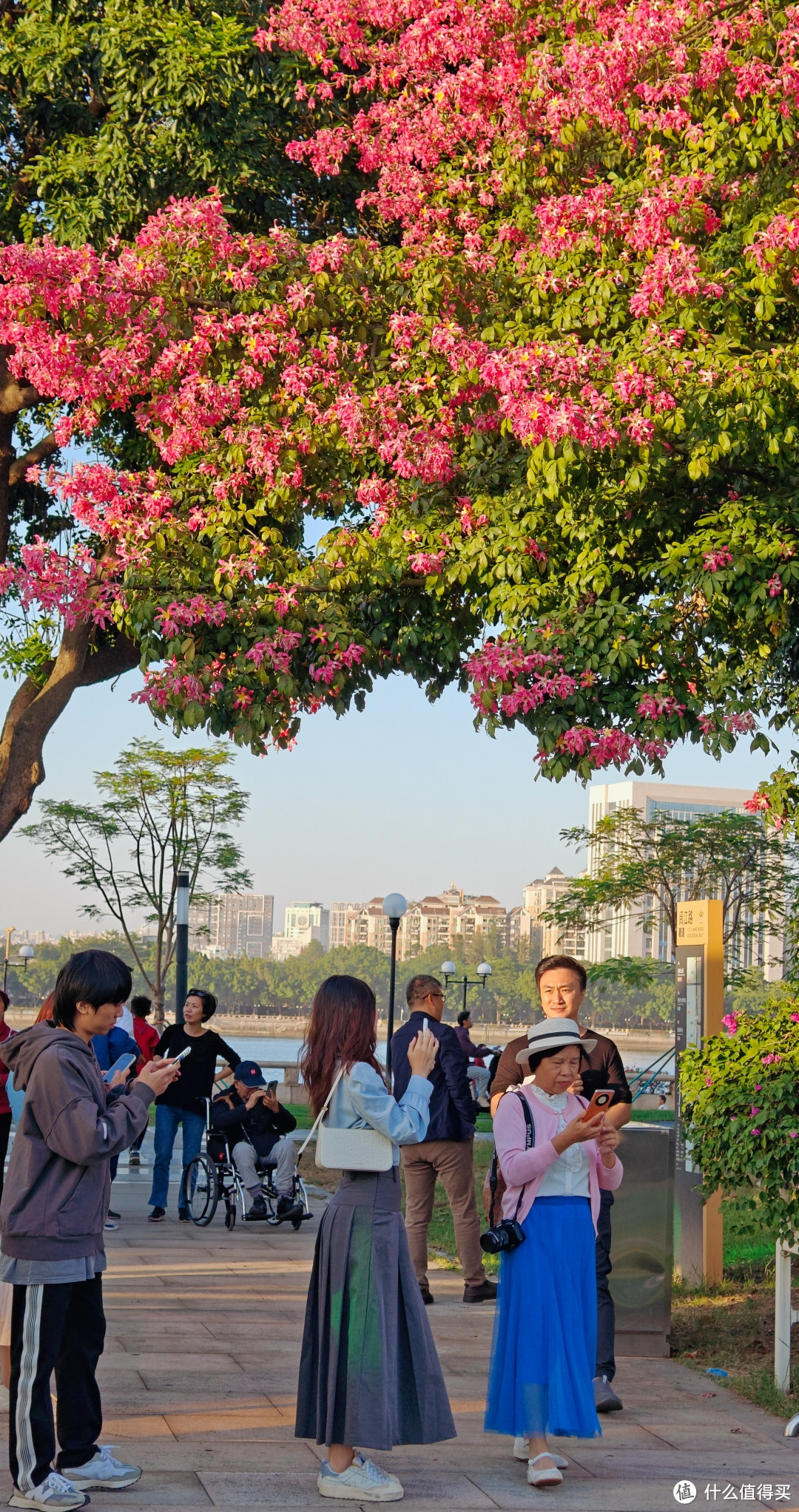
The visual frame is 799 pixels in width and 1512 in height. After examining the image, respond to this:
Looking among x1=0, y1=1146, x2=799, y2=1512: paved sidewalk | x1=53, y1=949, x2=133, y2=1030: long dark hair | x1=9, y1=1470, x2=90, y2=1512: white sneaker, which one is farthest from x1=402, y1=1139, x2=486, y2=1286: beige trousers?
x1=53, y1=949, x2=133, y2=1030: long dark hair

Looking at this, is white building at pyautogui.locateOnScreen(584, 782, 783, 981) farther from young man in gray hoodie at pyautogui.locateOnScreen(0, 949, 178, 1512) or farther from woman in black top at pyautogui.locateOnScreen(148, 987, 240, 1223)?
young man in gray hoodie at pyautogui.locateOnScreen(0, 949, 178, 1512)

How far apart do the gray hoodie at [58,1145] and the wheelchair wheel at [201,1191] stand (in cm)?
756

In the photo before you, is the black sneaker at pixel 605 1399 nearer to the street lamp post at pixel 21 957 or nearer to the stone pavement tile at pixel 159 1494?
the stone pavement tile at pixel 159 1494

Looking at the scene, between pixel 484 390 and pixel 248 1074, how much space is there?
18.7 feet

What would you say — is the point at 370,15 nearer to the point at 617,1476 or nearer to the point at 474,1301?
the point at 474,1301

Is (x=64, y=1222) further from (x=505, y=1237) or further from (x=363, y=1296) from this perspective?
(x=505, y=1237)

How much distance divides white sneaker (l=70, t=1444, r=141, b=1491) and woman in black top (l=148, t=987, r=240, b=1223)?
6646 millimetres

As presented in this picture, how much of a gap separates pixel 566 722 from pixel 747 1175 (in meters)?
3.86

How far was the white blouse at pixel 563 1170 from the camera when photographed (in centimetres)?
510

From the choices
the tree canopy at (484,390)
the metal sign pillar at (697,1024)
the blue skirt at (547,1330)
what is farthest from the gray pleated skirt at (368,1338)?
the tree canopy at (484,390)

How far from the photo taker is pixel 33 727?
1377cm

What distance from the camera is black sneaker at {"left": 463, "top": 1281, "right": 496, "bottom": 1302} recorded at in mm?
8859

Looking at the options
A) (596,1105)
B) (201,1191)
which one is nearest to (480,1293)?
(201,1191)

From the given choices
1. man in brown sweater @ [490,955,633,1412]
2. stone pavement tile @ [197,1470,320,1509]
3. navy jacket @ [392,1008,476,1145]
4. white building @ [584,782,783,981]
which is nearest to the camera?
stone pavement tile @ [197,1470,320,1509]
